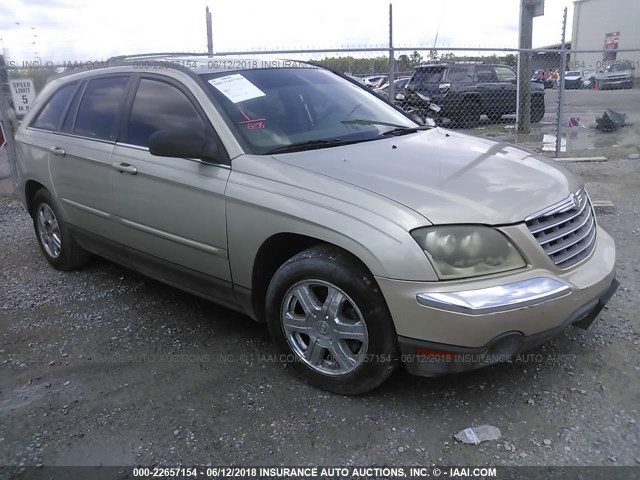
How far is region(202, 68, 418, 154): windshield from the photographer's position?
10.9 ft

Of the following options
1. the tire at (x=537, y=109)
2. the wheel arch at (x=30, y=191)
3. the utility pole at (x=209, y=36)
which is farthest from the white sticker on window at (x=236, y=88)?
the tire at (x=537, y=109)

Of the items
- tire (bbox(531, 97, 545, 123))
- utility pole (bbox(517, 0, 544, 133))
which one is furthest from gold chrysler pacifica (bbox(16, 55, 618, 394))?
tire (bbox(531, 97, 545, 123))

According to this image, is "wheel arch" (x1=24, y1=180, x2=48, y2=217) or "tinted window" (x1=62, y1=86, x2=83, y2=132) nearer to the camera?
"tinted window" (x1=62, y1=86, x2=83, y2=132)

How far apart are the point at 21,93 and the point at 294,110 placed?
615 centimetres

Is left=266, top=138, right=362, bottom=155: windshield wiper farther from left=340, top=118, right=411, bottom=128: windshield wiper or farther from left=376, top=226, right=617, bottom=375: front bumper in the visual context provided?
left=376, top=226, right=617, bottom=375: front bumper

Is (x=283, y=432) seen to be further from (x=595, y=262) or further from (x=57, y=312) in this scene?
(x=57, y=312)

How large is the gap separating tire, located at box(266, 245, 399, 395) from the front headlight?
0.32m

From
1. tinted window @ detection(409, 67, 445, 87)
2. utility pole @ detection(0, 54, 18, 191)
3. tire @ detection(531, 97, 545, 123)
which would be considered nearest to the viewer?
utility pole @ detection(0, 54, 18, 191)

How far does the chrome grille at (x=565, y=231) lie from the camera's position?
2682 mm

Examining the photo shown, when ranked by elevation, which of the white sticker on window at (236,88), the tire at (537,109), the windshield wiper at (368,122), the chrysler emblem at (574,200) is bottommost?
the tire at (537,109)

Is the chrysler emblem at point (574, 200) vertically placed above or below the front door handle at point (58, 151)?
below

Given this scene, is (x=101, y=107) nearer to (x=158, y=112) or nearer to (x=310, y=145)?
(x=158, y=112)

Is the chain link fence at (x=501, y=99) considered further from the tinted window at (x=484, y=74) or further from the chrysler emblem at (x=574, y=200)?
the chrysler emblem at (x=574, y=200)

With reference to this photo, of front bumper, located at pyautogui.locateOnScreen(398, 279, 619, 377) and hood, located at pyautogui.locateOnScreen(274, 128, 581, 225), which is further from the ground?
hood, located at pyautogui.locateOnScreen(274, 128, 581, 225)
